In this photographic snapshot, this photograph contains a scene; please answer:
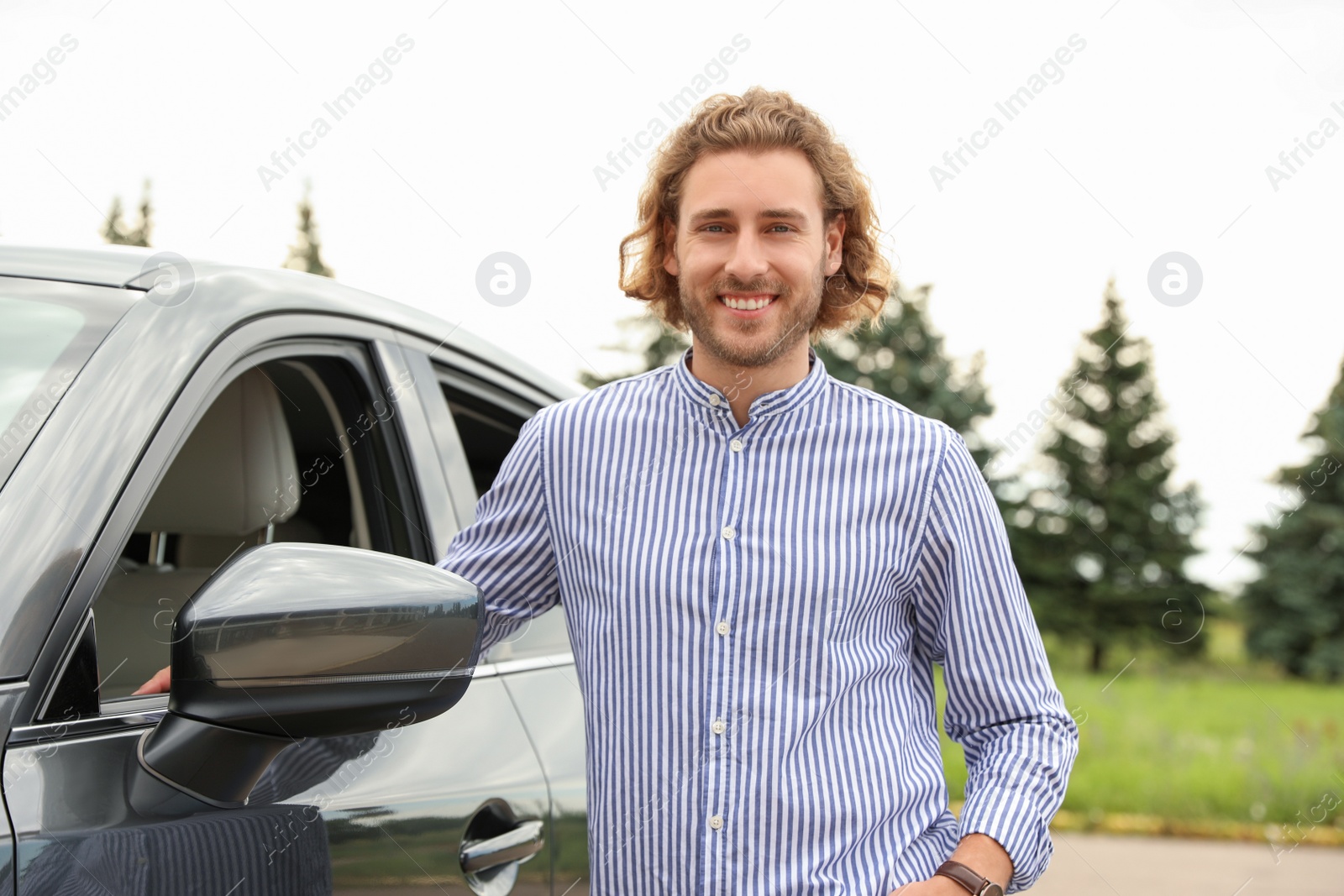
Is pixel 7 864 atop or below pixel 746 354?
below

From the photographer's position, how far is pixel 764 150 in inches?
80.3

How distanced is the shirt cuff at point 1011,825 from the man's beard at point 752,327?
0.72m

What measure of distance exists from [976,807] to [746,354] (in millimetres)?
746

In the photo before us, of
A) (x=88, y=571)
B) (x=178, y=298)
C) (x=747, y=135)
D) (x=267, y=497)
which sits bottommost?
(x=267, y=497)

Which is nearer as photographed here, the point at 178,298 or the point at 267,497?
the point at 178,298

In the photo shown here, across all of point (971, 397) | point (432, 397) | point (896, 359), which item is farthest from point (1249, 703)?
point (432, 397)

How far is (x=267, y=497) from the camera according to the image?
2311mm

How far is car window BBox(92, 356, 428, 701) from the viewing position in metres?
2.20

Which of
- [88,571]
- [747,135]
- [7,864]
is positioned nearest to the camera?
[7,864]

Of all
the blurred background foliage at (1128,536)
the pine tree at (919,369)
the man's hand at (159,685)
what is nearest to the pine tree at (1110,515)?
the blurred background foliage at (1128,536)

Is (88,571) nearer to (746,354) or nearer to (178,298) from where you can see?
(178,298)

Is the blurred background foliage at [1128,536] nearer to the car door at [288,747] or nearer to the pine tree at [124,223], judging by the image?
the pine tree at [124,223]

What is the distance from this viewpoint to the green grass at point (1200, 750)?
950 centimetres

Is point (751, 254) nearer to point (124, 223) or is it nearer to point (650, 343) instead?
point (650, 343)
